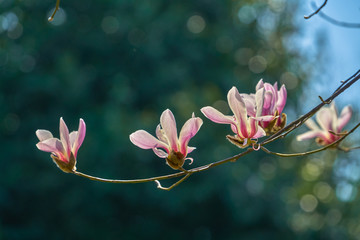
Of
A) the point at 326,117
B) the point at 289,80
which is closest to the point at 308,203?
the point at 289,80

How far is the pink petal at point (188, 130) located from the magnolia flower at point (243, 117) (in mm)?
15

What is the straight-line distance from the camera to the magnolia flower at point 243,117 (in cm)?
65

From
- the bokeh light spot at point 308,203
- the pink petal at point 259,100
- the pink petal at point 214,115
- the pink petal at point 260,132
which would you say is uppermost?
the bokeh light spot at point 308,203

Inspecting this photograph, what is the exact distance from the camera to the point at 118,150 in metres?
4.38

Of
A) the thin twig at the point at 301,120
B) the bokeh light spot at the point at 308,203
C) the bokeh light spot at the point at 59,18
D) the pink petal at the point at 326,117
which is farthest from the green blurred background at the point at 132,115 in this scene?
the thin twig at the point at 301,120

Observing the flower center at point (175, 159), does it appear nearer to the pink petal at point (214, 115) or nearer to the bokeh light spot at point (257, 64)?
the pink petal at point (214, 115)

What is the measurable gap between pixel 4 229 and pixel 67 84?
4.43 feet

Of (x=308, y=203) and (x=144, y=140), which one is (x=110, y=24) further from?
(x=144, y=140)

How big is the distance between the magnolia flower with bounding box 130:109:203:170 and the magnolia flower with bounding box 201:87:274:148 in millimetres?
34

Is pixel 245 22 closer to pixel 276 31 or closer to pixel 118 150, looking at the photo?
pixel 276 31

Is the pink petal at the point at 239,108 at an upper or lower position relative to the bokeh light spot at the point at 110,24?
lower

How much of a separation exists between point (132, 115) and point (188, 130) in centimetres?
399

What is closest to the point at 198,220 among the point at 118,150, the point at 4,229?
the point at 118,150

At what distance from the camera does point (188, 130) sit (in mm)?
672
